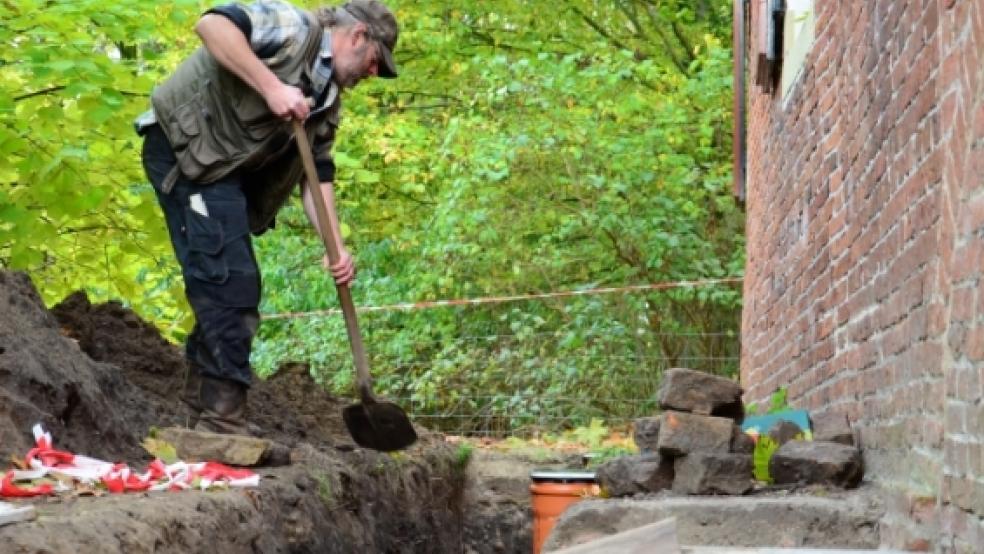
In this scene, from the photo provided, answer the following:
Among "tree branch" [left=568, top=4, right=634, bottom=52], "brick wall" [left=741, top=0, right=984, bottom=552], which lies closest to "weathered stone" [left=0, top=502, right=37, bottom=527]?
"brick wall" [left=741, top=0, right=984, bottom=552]

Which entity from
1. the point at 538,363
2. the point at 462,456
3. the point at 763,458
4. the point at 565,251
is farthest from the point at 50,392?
the point at 565,251

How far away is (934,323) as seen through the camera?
162 inches

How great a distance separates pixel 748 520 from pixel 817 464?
419mm

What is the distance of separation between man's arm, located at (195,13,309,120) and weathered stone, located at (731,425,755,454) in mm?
2124

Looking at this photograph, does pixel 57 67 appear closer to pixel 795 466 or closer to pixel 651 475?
pixel 651 475

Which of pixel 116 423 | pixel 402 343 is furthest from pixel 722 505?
pixel 402 343

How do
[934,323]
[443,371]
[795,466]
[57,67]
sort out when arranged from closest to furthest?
[934,323], [795,466], [57,67], [443,371]

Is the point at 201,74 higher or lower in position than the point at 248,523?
higher

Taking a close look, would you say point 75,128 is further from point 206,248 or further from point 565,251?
point 565,251

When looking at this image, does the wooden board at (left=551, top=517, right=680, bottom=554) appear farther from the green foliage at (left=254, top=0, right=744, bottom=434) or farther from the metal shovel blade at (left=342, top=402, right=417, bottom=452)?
the green foliage at (left=254, top=0, right=744, bottom=434)

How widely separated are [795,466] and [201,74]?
2.75 metres

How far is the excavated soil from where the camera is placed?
3887 mm

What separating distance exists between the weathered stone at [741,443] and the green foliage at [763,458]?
30 mm

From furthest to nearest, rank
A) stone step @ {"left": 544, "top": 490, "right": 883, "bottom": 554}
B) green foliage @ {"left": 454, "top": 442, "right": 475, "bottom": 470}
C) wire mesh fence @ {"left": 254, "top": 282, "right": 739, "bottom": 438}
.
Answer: wire mesh fence @ {"left": 254, "top": 282, "right": 739, "bottom": 438}
green foliage @ {"left": 454, "top": 442, "right": 475, "bottom": 470}
stone step @ {"left": 544, "top": 490, "right": 883, "bottom": 554}
